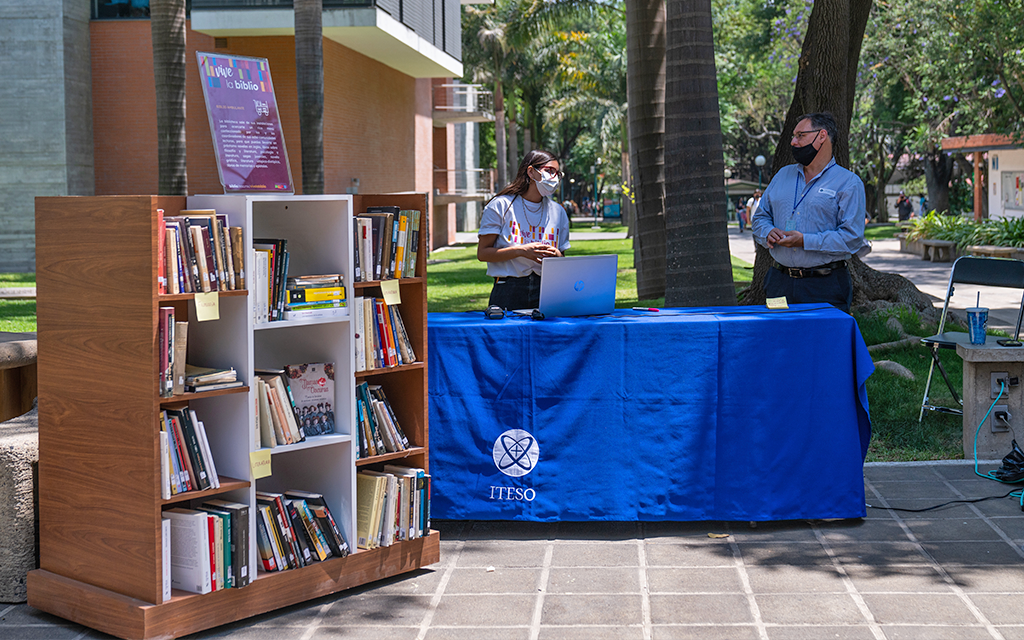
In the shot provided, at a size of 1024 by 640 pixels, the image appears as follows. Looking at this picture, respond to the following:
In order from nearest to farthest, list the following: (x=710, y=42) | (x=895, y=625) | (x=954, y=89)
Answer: (x=895, y=625) → (x=710, y=42) → (x=954, y=89)

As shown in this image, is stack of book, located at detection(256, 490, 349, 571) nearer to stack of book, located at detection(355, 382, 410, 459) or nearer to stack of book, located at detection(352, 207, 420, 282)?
stack of book, located at detection(355, 382, 410, 459)

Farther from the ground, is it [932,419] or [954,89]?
[954,89]

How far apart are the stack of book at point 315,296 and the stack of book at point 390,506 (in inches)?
34.6

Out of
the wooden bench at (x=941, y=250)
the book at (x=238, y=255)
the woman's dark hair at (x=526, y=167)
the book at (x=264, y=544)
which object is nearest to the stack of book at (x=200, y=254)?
the book at (x=238, y=255)

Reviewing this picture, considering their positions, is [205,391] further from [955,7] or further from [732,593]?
[955,7]

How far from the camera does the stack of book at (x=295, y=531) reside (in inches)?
187

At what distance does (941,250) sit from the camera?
2698cm

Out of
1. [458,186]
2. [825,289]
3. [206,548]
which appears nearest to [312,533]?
[206,548]

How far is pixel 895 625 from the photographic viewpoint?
14.4 feet

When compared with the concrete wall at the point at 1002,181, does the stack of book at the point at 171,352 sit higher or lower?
lower

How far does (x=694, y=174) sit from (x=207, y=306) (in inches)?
206

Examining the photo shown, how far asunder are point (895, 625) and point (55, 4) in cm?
2389

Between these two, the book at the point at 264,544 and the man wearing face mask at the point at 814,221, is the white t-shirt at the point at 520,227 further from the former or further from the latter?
the book at the point at 264,544

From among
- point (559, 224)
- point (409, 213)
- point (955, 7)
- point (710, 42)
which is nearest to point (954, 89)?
point (955, 7)
